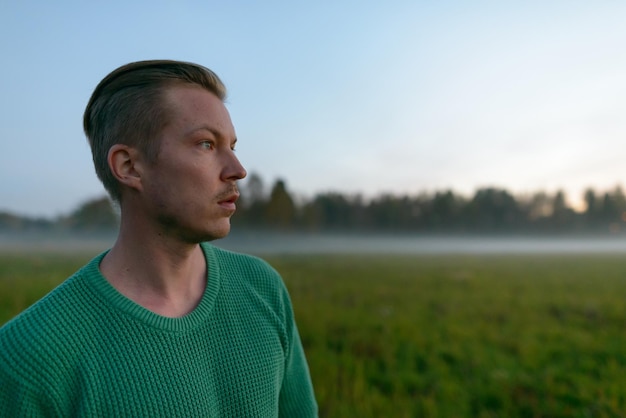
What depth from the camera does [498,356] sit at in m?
4.88

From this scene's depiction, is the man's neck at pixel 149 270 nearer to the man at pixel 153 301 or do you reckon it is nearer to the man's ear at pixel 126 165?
the man at pixel 153 301

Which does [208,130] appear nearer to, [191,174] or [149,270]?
[191,174]

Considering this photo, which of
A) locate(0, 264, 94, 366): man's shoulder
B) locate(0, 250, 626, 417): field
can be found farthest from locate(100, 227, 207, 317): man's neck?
locate(0, 250, 626, 417): field

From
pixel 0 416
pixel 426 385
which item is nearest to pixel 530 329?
pixel 426 385

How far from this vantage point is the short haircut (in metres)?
1.14

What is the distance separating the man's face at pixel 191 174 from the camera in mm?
1142

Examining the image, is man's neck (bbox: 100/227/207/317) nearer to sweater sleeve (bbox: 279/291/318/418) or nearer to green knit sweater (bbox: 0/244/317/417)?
green knit sweater (bbox: 0/244/317/417)

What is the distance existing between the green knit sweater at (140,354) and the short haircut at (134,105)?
0.35m

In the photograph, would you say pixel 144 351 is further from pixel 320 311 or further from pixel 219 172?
pixel 320 311

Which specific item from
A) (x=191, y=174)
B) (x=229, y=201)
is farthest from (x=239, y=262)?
(x=191, y=174)

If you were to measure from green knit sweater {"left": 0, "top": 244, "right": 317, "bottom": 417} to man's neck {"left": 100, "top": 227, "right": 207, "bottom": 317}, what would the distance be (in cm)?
5

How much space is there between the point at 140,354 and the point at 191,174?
48cm

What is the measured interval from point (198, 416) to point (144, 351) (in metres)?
0.23

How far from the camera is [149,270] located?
1.21 meters
